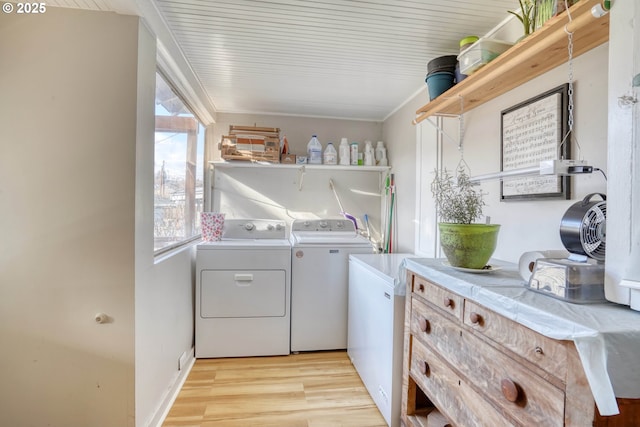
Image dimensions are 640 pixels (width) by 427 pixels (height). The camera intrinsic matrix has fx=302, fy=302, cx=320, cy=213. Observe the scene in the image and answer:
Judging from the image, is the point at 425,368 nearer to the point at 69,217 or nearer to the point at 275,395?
the point at 275,395

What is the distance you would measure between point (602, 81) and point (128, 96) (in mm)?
1916

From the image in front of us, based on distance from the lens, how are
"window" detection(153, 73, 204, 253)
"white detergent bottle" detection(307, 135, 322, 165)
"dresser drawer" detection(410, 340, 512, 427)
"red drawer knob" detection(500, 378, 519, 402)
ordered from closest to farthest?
1. "red drawer knob" detection(500, 378, 519, 402)
2. "dresser drawer" detection(410, 340, 512, 427)
3. "window" detection(153, 73, 204, 253)
4. "white detergent bottle" detection(307, 135, 322, 165)

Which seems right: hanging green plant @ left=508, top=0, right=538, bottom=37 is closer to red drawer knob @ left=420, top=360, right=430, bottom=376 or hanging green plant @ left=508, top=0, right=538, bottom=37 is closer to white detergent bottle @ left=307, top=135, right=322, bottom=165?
red drawer knob @ left=420, top=360, right=430, bottom=376

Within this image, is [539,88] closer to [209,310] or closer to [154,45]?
[154,45]

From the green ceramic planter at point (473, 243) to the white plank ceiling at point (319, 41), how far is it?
1.07 metres

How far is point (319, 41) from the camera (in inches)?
68.9

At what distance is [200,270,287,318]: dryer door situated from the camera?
236 cm

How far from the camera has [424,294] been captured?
1.34 m

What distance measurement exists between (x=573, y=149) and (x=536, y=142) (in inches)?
6.3

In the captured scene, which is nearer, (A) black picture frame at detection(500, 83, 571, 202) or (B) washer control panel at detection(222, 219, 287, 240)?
(A) black picture frame at detection(500, 83, 571, 202)

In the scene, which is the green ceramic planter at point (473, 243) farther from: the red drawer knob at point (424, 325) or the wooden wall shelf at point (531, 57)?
the wooden wall shelf at point (531, 57)

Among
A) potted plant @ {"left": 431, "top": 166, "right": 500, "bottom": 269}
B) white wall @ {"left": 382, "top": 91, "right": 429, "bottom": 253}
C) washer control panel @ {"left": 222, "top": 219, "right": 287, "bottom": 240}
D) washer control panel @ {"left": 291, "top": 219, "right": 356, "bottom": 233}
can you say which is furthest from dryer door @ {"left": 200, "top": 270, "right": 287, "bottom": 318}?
potted plant @ {"left": 431, "top": 166, "right": 500, "bottom": 269}

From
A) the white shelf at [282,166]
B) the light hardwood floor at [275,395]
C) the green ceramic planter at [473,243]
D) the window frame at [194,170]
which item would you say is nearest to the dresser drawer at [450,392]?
the green ceramic planter at [473,243]

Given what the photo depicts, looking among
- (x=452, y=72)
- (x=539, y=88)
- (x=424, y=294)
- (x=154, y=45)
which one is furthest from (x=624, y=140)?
(x=154, y=45)
